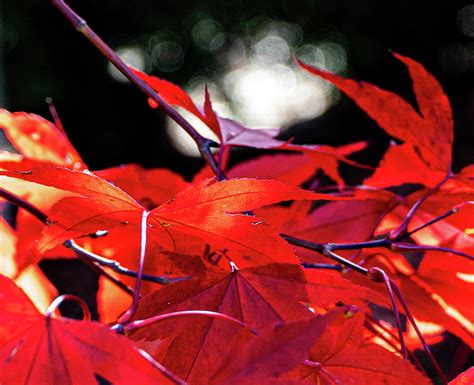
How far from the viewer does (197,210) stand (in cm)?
30

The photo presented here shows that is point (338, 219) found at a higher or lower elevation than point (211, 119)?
lower

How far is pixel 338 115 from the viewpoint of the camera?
430 centimetres

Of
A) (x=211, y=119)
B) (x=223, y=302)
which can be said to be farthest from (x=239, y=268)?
(x=211, y=119)

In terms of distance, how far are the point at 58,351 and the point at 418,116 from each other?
29 centimetres

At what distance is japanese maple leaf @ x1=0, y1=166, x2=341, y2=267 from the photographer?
28 cm

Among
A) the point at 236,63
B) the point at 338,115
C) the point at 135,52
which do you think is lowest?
the point at 338,115

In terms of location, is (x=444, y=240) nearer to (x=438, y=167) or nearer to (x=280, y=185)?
(x=438, y=167)

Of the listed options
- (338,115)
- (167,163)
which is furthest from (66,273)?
(338,115)

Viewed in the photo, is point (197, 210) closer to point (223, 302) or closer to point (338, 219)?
point (223, 302)

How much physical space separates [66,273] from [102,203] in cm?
218

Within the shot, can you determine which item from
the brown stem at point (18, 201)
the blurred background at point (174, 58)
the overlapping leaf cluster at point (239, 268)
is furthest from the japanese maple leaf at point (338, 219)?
the blurred background at point (174, 58)

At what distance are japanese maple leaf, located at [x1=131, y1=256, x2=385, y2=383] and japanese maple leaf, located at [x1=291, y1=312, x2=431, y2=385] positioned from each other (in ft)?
0.07

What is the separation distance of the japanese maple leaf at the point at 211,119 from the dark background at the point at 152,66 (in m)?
3.31

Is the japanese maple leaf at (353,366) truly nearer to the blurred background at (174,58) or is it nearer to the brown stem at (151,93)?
the brown stem at (151,93)
